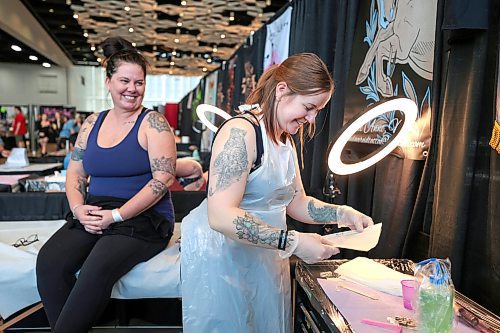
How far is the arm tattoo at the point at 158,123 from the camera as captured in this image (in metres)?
1.85

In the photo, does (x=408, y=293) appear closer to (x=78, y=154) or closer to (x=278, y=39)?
(x=78, y=154)

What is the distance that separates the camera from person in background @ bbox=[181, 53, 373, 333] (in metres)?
1.22

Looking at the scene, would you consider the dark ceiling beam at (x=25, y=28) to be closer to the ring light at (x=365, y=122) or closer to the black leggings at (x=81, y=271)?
the black leggings at (x=81, y=271)

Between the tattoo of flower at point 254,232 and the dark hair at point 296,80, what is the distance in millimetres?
277

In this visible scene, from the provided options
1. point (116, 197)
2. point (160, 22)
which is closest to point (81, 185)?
point (116, 197)

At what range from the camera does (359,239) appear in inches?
52.1

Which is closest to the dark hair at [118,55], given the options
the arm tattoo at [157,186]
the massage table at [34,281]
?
the arm tattoo at [157,186]

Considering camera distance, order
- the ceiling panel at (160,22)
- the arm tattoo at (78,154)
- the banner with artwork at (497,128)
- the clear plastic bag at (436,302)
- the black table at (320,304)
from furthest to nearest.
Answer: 1. the ceiling panel at (160,22)
2. the arm tattoo at (78,154)
3. the banner with artwork at (497,128)
4. the black table at (320,304)
5. the clear plastic bag at (436,302)

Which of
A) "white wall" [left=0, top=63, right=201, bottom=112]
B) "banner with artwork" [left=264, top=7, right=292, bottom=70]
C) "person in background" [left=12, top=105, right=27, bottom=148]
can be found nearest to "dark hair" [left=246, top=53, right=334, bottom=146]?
"banner with artwork" [left=264, top=7, right=292, bottom=70]

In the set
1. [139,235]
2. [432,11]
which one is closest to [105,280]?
[139,235]

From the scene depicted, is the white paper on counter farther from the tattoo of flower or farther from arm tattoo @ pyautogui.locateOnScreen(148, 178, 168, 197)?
arm tattoo @ pyautogui.locateOnScreen(148, 178, 168, 197)

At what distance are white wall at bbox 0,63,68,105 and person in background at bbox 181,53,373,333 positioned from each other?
1460 cm

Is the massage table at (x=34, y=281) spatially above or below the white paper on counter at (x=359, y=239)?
below

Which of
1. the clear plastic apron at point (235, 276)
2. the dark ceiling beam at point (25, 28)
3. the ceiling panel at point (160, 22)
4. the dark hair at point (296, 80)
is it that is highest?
the ceiling panel at point (160, 22)
